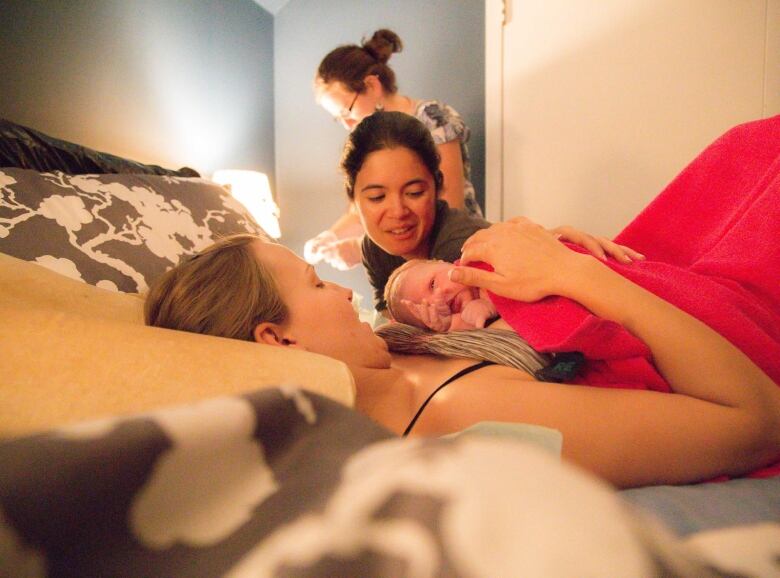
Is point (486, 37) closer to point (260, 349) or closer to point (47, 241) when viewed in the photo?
point (47, 241)

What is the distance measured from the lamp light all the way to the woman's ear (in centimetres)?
163

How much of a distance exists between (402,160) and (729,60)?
4.10 feet

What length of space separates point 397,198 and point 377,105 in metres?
0.72

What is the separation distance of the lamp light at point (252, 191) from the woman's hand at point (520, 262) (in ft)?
5.25

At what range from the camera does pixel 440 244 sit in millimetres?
1376

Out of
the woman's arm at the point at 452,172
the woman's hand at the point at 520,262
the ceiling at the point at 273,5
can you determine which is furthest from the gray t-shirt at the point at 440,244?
the ceiling at the point at 273,5

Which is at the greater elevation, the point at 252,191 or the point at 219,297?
the point at 252,191

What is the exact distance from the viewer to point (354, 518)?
21cm

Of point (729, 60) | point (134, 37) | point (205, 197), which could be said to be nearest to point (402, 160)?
point (205, 197)

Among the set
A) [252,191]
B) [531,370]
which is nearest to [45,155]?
[252,191]

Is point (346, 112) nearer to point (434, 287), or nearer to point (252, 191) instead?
point (252, 191)

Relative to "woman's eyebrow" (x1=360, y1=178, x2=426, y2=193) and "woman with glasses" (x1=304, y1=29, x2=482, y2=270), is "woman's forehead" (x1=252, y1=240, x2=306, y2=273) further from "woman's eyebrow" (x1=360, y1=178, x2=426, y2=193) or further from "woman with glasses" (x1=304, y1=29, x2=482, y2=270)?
"woman with glasses" (x1=304, y1=29, x2=482, y2=270)

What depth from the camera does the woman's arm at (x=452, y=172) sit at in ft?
5.77

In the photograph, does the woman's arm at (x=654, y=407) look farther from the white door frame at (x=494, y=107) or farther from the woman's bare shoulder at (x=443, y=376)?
the white door frame at (x=494, y=107)
